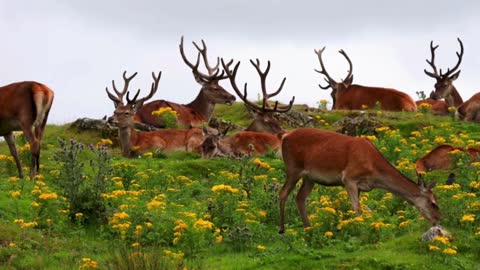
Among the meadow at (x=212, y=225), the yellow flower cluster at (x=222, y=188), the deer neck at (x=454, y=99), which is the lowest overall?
the meadow at (x=212, y=225)

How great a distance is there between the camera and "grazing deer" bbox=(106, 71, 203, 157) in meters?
19.5

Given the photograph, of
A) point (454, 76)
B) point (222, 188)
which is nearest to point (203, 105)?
point (454, 76)

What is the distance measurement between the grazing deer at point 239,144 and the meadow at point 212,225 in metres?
3.36

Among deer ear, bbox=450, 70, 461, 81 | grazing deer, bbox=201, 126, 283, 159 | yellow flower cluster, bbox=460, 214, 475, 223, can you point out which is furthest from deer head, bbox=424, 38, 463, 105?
yellow flower cluster, bbox=460, 214, 475, 223

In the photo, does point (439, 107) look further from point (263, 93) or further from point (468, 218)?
point (468, 218)

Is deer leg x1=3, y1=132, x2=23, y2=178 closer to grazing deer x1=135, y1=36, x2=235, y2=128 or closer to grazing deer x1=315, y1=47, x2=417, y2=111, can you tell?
grazing deer x1=135, y1=36, x2=235, y2=128

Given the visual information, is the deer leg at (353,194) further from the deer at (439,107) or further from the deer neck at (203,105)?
the deer at (439,107)

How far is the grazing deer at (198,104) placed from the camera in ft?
75.3

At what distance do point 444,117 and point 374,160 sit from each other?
405 inches

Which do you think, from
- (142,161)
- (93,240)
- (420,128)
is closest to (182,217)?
(93,240)

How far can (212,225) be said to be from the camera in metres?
11.5

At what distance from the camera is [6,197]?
13.0 meters

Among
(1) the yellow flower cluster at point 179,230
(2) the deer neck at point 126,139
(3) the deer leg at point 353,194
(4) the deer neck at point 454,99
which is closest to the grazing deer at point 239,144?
(2) the deer neck at point 126,139

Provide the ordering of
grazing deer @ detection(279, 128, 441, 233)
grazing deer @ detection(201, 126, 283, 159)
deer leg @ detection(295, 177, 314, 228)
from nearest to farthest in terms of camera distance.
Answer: grazing deer @ detection(279, 128, 441, 233)
deer leg @ detection(295, 177, 314, 228)
grazing deer @ detection(201, 126, 283, 159)
